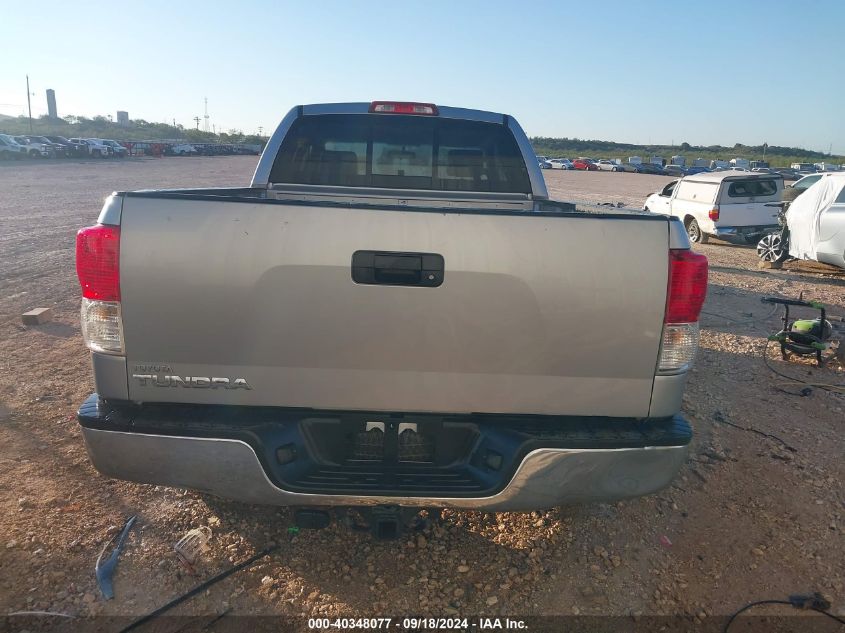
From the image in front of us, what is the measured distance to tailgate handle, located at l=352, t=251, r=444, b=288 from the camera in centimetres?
248

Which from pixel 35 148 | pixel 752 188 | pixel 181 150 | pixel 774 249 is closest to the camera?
pixel 774 249

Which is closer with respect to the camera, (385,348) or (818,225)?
(385,348)

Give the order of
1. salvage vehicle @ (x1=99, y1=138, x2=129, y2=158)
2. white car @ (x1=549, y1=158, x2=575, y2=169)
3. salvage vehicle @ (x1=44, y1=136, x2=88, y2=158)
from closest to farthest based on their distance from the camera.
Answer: salvage vehicle @ (x1=44, y1=136, x2=88, y2=158) < salvage vehicle @ (x1=99, y1=138, x2=129, y2=158) < white car @ (x1=549, y1=158, x2=575, y2=169)

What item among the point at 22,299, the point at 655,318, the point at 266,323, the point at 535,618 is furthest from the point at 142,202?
the point at 22,299

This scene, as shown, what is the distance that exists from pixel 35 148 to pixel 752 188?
4903 cm

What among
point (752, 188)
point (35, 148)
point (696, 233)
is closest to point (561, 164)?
point (35, 148)

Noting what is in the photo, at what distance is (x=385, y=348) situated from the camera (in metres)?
2.54

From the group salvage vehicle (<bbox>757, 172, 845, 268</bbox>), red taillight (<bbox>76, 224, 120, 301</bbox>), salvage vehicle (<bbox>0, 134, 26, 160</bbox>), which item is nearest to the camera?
red taillight (<bbox>76, 224, 120, 301</bbox>)

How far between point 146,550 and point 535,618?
75.4 inches

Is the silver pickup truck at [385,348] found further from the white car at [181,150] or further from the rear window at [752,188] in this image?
the white car at [181,150]

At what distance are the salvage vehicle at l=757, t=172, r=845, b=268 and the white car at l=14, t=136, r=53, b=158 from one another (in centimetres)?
5013

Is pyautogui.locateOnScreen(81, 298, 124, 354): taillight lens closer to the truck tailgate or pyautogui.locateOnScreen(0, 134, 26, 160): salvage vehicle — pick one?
the truck tailgate

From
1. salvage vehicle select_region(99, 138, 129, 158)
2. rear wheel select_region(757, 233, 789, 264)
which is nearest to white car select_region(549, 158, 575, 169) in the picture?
salvage vehicle select_region(99, 138, 129, 158)

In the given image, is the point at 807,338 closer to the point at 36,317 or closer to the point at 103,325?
the point at 103,325
